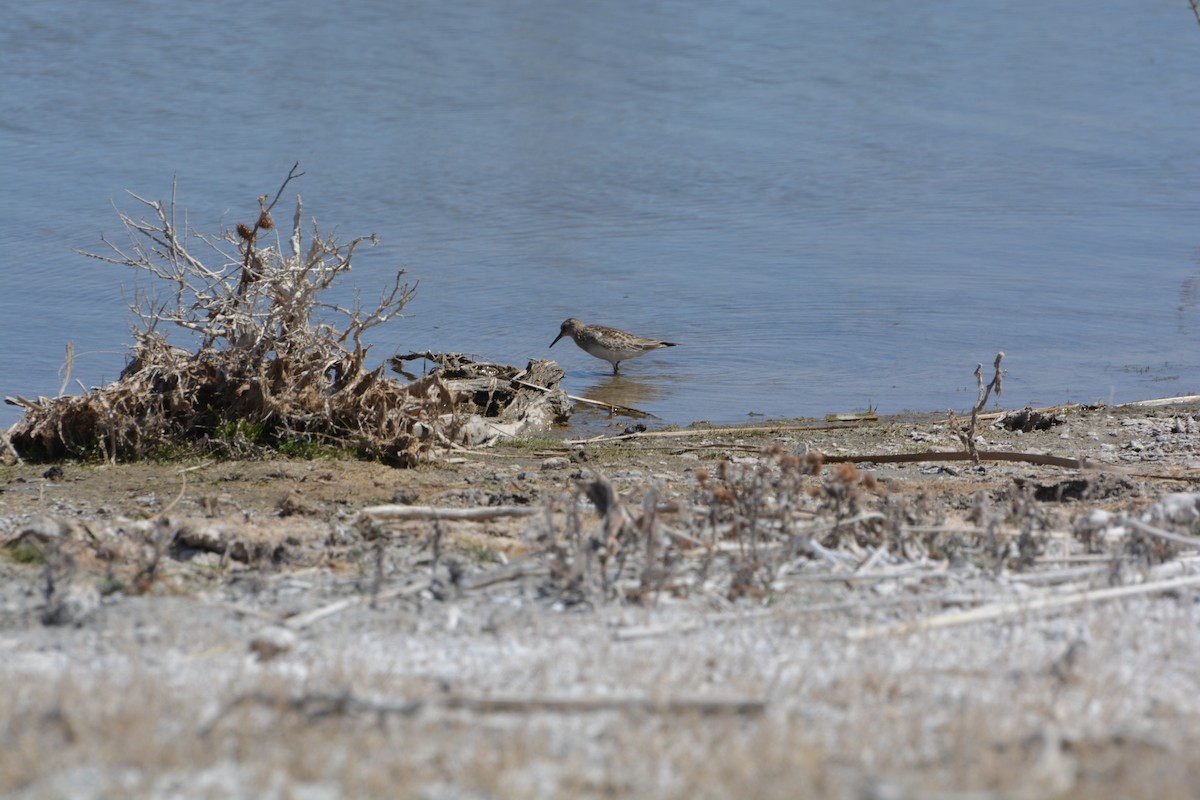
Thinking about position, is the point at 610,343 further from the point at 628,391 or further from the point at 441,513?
the point at 441,513

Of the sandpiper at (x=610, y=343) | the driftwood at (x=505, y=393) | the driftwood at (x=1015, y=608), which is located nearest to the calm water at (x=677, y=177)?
the sandpiper at (x=610, y=343)

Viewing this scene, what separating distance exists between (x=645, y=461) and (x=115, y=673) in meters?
4.84

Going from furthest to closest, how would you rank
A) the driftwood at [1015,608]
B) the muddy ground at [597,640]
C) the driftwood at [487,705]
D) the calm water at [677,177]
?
the calm water at [677,177] < the driftwood at [1015,608] < the driftwood at [487,705] < the muddy ground at [597,640]

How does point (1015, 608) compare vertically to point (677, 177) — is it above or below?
below

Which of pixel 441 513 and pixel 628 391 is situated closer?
pixel 441 513

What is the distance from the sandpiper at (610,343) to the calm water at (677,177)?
0.79ft

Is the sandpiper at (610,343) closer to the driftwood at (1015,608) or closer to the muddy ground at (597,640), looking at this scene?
the muddy ground at (597,640)

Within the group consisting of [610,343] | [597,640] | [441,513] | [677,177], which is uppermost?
[677,177]

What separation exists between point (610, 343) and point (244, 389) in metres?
5.30

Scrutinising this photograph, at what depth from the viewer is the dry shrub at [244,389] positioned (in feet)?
26.1

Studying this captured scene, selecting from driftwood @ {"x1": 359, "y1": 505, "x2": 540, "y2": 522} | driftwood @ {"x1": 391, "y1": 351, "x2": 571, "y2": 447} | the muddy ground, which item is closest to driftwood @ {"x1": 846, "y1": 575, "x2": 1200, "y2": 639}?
the muddy ground

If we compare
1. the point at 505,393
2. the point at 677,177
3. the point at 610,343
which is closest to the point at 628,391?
the point at 610,343

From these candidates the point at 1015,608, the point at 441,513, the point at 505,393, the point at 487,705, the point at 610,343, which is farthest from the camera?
the point at 610,343

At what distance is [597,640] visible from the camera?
4688mm
